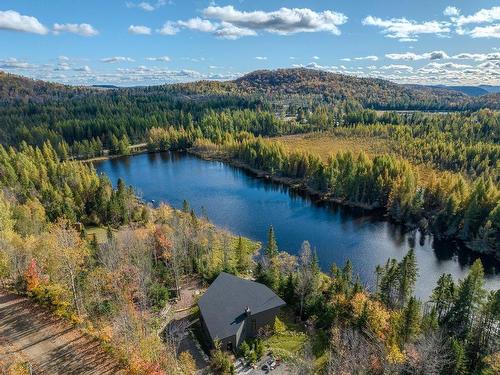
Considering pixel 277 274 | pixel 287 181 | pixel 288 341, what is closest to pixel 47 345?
pixel 288 341

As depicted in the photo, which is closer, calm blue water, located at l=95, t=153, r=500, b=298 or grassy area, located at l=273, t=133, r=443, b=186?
calm blue water, located at l=95, t=153, r=500, b=298

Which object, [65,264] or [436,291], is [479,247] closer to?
[436,291]

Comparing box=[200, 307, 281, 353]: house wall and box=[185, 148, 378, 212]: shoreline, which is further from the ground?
box=[200, 307, 281, 353]: house wall

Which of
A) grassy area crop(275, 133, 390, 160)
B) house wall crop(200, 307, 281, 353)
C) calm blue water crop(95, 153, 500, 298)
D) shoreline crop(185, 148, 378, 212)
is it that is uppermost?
grassy area crop(275, 133, 390, 160)

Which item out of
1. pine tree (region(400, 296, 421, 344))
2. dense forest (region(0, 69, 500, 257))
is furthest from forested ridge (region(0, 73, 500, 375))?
dense forest (region(0, 69, 500, 257))

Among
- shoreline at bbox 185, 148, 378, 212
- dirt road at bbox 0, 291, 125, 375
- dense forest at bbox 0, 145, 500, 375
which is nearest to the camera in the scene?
dirt road at bbox 0, 291, 125, 375

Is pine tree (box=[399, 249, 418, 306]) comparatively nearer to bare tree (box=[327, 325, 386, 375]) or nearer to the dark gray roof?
bare tree (box=[327, 325, 386, 375])

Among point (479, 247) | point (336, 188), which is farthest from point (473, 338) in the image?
point (336, 188)

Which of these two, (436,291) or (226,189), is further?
(226,189)
